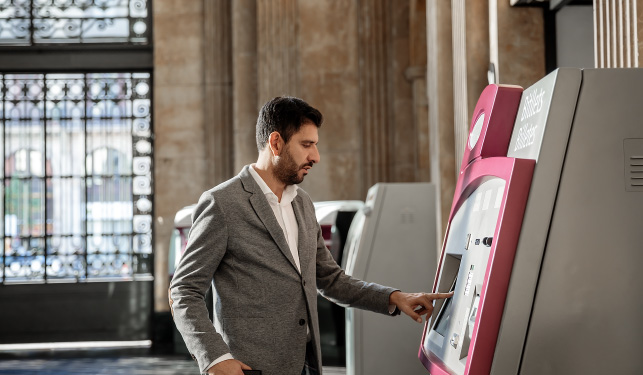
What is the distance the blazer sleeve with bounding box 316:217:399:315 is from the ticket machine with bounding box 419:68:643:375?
0.70 m

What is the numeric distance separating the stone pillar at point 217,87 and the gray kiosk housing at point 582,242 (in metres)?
7.33

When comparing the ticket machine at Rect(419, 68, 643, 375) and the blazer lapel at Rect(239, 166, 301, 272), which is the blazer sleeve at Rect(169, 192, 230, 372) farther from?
the ticket machine at Rect(419, 68, 643, 375)

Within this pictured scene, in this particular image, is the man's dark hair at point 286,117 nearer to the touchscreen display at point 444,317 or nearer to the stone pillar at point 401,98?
the touchscreen display at point 444,317

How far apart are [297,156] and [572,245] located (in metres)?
0.83

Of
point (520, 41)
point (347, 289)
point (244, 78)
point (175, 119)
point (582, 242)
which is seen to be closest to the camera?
point (582, 242)

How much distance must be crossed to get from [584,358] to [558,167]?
0.39 meters

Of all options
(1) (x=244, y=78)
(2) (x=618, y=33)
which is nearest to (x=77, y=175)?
(1) (x=244, y=78)

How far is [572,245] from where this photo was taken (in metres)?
1.78

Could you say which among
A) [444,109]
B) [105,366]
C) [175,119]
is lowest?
[105,366]

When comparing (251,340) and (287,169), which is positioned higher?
(287,169)

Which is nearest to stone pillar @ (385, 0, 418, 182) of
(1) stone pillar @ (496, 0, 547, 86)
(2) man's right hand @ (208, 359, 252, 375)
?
(1) stone pillar @ (496, 0, 547, 86)

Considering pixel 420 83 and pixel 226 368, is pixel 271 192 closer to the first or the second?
pixel 226 368

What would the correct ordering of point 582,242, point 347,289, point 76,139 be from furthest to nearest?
point 76,139, point 347,289, point 582,242

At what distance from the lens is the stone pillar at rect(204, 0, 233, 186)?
8992mm
